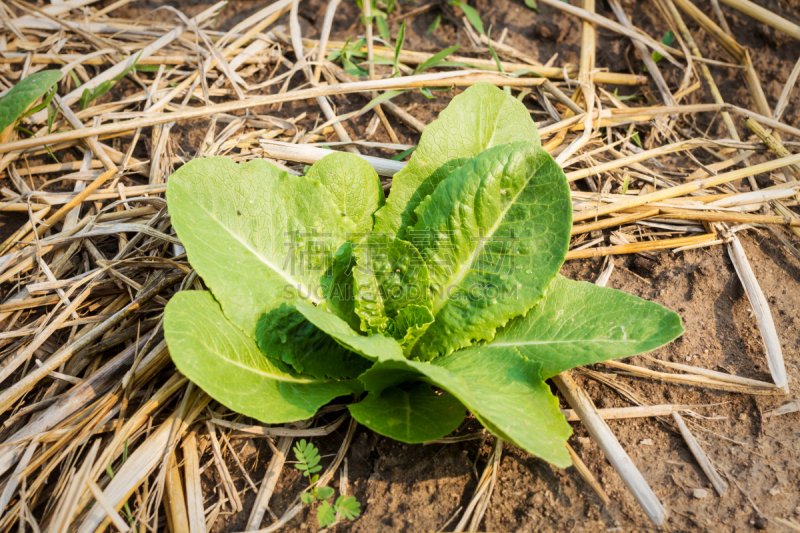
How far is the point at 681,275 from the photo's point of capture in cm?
278

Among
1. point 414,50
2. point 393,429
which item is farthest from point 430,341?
point 414,50

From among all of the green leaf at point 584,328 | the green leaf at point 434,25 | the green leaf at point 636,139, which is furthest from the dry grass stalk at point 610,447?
the green leaf at point 434,25

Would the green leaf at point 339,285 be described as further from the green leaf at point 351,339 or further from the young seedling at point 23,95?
the young seedling at point 23,95

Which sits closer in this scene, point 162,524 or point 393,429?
point 393,429

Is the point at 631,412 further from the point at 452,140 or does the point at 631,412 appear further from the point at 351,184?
the point at 351,184

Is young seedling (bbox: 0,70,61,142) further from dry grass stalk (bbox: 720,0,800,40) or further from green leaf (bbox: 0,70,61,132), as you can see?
dry grass stalk (bbox: 720,0,800,40)

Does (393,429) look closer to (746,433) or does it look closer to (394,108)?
(746,433)

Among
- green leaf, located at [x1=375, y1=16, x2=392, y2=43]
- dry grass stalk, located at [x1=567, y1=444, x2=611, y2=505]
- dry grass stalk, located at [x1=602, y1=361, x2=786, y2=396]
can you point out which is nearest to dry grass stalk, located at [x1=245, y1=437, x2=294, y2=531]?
dry grass stalk, located at [x1=567, y1=444, x2=611, y2=505]

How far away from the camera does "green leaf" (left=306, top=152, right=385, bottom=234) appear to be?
2.39m

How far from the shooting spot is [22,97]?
2840 mm

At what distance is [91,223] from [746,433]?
133 inches

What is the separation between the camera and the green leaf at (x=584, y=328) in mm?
1963

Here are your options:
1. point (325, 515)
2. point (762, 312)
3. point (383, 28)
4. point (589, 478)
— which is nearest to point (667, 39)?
point (383, 28)

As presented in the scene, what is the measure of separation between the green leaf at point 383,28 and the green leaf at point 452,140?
5.24 feet
